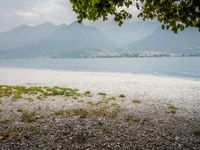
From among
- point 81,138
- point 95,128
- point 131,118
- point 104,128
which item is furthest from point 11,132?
point 131,118

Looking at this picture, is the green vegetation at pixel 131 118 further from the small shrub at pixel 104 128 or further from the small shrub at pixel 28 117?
the small shrub at pixel 28 117

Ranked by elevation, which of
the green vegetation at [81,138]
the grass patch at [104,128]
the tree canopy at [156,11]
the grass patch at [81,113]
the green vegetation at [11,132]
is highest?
the tree canopy at [156,11]

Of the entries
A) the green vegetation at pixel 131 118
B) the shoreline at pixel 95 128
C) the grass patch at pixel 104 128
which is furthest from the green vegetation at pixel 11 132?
the green vegetation at pixel 131 118

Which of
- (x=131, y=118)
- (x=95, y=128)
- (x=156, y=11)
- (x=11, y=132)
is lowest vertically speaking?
(x=131, y=118)

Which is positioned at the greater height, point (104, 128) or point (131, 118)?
point (104, 128)

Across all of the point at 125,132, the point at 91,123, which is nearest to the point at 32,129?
the point at 91,123

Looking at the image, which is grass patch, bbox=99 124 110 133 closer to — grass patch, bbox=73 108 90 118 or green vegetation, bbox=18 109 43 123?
grass patch, bbox=73 108 90 118

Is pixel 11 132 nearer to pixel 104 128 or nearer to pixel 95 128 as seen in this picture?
pixel 95 128

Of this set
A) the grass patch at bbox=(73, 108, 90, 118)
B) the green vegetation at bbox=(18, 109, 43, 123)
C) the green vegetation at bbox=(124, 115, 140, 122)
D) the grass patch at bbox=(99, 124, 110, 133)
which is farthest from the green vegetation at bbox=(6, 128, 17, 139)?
the green vegetation at bbox=(124, 115, 140, 122)

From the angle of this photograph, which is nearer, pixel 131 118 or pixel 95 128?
pixel 95 128

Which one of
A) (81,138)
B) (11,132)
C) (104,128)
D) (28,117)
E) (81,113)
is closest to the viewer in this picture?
(81,138)

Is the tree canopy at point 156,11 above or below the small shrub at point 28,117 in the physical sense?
above

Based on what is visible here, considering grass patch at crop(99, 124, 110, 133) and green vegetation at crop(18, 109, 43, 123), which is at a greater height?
green vegetation at crop(18, 109, 43, 123)

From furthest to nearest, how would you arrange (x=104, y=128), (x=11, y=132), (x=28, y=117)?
(x=28, y=117), (x=104, y=128), (x=11, y=132)
